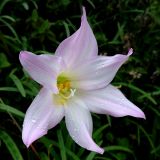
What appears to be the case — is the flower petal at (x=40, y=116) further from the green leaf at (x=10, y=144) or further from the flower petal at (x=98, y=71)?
the green leaf at (x=10, y=144)

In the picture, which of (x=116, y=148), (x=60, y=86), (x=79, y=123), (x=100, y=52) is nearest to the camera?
(x=79, y=123)

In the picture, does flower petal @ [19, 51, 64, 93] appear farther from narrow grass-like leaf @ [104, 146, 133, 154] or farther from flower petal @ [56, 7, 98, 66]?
narrow grass-like leaf @ [104, 146, 133, 154]

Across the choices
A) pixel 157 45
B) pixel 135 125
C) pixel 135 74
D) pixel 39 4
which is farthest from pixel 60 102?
pixel 157 45

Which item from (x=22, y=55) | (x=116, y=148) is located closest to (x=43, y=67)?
(x=22, y=55)

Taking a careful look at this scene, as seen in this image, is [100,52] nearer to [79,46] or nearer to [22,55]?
[79,46]

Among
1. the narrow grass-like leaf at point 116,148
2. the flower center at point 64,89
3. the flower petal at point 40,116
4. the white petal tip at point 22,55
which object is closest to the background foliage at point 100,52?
the narrow grass-like leaf at point 116,148

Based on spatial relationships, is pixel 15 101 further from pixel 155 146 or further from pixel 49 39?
pixel 155 146

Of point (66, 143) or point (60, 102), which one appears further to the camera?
point (66, 143)

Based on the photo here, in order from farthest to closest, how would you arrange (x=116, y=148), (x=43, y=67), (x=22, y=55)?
(x=116, y=148) < (x=43, y=67) < (x=22, y=55)
